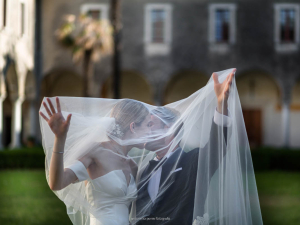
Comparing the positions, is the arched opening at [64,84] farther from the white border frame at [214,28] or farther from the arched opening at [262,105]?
the arched opening at [262,105]

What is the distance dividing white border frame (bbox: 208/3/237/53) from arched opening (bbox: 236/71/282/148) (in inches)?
115

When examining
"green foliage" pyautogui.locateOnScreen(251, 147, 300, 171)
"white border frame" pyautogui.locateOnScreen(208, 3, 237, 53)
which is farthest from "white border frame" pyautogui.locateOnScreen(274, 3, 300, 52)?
"green foliage" pyautogui.locateOnScreen(251, 147, 300, 171)

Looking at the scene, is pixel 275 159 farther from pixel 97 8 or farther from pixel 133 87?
pixel 97 8

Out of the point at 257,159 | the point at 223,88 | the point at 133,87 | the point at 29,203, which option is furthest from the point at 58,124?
the point at 133,87

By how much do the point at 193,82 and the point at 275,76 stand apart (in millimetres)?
4413

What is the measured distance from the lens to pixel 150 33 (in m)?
22.6

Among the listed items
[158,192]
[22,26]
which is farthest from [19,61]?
[158,192]

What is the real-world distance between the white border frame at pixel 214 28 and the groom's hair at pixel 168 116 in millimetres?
19345

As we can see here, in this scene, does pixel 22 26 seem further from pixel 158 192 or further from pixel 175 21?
pixel 158 192

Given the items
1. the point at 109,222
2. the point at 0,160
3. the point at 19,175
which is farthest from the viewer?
the point at 0,160

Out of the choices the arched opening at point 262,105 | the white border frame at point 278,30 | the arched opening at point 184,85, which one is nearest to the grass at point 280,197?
the white border frame at point 278,30

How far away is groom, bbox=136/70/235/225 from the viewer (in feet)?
10.7

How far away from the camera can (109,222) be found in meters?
2.94

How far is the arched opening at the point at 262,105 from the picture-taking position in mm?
24753
